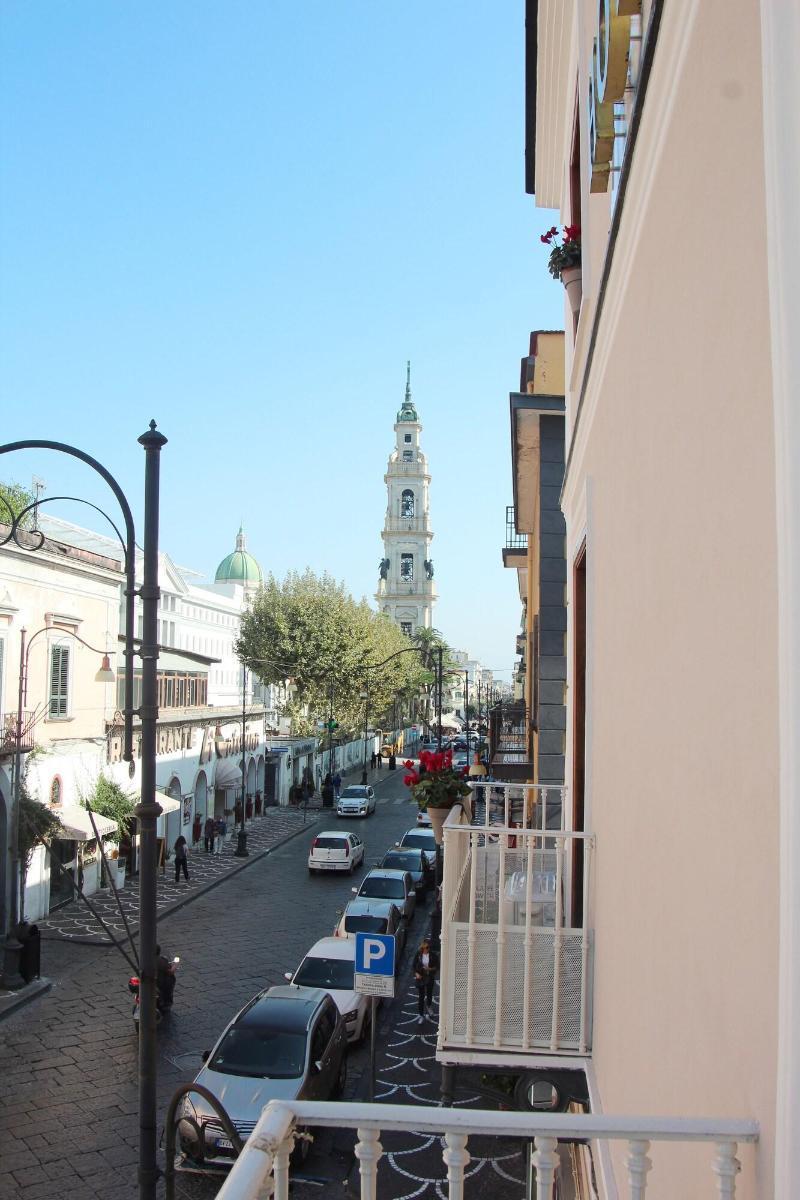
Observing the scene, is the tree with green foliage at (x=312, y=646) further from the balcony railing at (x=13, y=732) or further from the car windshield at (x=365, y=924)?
the car windshield at (x=365, y=924)

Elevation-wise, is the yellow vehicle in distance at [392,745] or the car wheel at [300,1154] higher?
the car wheel at [300,1154]

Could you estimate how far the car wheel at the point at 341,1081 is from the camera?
1189 centimetres

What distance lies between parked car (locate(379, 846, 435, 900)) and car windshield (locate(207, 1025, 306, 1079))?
12557 millimetres

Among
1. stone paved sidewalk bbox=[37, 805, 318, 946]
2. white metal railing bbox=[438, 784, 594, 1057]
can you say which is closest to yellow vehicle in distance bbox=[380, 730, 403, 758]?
stone paved sidewalk bbox=[37, 805, 318, 946]

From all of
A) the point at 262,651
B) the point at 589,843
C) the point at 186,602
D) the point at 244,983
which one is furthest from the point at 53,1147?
the point at 186,602

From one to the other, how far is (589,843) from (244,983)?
13.5 m

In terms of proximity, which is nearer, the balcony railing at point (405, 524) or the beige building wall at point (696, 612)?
the beige building wall at point (696, 612)

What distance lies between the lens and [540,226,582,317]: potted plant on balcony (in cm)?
697

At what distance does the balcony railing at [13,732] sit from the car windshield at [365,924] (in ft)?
23.1

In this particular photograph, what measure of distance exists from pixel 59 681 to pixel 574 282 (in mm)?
18639

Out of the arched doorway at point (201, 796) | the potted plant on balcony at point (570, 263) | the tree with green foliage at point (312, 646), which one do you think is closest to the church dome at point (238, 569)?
the tree with green foliage at point (312, 646)

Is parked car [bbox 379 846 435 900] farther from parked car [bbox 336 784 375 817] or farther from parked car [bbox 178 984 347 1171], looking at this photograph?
parked car [bbox 336 784 375 817]

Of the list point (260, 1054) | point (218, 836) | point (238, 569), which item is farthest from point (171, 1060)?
point (238, 569)

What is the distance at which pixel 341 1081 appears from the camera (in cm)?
1226
